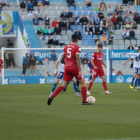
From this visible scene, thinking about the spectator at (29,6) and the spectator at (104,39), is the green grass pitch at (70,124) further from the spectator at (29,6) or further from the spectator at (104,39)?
the spectator at (29,6)

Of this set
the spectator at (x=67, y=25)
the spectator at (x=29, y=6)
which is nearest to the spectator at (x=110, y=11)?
the spectator at (x=67, y=25)

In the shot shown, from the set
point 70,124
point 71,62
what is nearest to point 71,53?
point 71,62

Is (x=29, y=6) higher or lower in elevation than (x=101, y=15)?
higher

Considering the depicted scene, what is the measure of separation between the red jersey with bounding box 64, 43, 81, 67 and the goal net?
2031cm

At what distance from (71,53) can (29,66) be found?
21.0 m

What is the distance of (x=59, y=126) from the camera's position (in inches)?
334

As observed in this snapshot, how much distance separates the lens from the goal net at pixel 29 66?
3288cm

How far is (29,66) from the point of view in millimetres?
33281

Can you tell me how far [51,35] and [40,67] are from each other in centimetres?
635

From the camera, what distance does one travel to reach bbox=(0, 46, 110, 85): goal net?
32875 millimetres

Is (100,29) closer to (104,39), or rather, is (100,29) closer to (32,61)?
(104,39)

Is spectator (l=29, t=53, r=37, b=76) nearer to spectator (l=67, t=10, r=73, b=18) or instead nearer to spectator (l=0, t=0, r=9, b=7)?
spectator (l=67, t=10, r=73, b=18)

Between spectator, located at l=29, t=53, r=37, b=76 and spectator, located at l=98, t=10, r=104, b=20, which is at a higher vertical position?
spectator, located at l=98, t=10, r=104, b=20

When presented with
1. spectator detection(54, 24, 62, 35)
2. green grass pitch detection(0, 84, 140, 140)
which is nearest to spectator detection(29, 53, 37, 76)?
spectator detection(54, 24, 62, 35)
